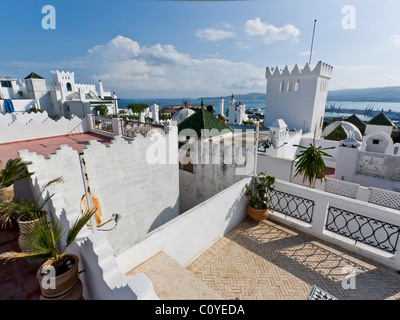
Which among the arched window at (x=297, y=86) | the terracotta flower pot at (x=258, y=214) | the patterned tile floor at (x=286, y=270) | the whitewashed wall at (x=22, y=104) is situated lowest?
the patterned tile floor at (x=286, y=270)

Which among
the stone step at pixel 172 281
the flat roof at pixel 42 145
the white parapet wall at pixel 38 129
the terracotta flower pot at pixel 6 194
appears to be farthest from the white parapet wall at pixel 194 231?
the white parapet wall at pixel 38 129

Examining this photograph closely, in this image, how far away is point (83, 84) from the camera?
47219 millimetres

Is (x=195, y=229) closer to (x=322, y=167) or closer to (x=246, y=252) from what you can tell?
(x=246, y=252)

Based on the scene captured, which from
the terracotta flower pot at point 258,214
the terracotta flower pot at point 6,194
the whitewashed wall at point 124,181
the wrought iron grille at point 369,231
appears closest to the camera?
the terracotta flower pot at point 6,194

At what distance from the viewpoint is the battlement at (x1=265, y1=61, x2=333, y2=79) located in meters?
20.0

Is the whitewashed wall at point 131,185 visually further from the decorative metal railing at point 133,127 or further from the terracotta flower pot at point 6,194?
the decorative metal railing at point 133,127

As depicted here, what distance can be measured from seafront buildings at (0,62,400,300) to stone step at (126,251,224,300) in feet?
0.07

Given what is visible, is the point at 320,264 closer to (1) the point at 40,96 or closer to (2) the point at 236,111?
(2) the point at 236,111

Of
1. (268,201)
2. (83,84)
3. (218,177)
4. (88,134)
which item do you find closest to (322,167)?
(268,201)

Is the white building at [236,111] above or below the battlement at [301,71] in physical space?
below

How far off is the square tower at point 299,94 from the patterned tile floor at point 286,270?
18709 mm

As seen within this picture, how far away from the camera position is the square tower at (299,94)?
20.6m

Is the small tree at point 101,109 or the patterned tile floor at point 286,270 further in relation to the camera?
the small tree at point 101,109

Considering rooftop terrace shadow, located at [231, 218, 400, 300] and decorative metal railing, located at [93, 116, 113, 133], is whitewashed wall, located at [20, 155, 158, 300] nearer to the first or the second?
rooftop terrace shadow, located at [231, 218, 400, 300]
